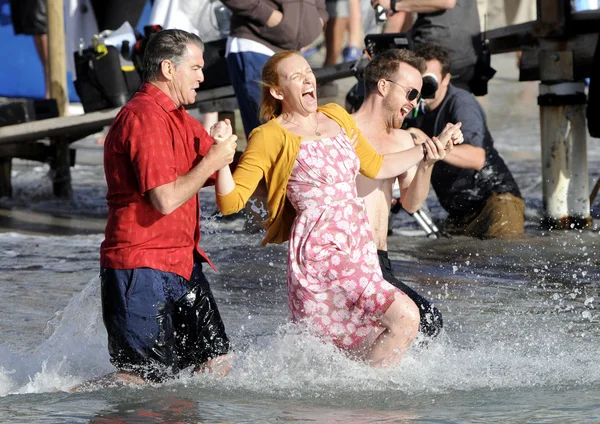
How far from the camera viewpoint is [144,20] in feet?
45.2

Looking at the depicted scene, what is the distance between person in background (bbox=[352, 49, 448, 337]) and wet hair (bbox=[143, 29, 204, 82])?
102 cm

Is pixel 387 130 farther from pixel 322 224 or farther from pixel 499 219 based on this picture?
pixel 499 219

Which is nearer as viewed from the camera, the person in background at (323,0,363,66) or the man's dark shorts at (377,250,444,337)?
the man's dark shorts at (377,250,444,337)

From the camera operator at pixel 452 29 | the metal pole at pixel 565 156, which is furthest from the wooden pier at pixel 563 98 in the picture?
the camera operator at pixel 452 29

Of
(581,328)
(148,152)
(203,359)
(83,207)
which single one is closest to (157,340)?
(203,359)

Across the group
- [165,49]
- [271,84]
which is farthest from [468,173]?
[165,49]

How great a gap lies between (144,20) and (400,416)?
9.84 metres

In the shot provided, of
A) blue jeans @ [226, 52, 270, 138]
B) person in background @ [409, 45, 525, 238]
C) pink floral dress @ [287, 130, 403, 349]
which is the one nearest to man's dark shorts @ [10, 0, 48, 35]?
blue jeans @ [226, 52, 270, 138]

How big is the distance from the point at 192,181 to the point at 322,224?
594 millimetres

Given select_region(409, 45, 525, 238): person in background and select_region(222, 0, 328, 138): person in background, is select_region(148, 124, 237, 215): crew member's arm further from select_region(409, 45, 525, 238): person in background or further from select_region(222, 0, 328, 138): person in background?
select_region(222, 0, 328, 138): person in background

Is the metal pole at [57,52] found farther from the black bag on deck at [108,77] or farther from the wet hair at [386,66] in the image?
the wet hair at [386,66]

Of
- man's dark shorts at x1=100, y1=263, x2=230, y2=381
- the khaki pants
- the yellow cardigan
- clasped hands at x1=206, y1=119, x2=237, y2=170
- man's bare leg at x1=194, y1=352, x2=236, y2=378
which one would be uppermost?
clasped hands at x1=206, y1=119, x2=237, y2=170

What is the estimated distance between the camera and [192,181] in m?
4.48

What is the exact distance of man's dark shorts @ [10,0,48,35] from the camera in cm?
1388
